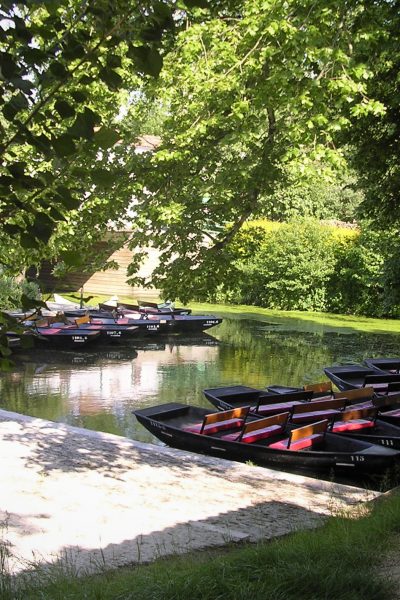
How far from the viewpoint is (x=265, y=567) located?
163 inches

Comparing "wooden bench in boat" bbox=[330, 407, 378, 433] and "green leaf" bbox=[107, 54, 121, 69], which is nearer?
"green leaf" bbox=[107, 54, 121, 69]

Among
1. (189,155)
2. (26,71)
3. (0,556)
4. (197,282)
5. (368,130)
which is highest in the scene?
(368,130)

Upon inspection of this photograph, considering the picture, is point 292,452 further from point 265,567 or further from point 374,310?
point 374,310

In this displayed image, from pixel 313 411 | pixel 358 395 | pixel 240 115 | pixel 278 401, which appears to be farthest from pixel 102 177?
pixel 358 395

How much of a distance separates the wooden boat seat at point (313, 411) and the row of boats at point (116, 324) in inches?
431

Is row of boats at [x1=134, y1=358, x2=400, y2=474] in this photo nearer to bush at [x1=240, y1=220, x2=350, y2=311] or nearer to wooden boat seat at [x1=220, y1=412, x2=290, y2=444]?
wooden boat seat at [x1=220, y1=412, x2=290, y2=444]

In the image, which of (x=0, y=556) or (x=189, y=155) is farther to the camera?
(x=189, y=155)

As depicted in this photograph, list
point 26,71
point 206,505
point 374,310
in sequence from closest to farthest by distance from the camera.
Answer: point 26,71, point 206,505, point 374,310

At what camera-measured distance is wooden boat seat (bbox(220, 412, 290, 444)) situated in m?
9.95

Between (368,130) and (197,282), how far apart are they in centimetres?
401

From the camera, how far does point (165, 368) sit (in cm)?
1934

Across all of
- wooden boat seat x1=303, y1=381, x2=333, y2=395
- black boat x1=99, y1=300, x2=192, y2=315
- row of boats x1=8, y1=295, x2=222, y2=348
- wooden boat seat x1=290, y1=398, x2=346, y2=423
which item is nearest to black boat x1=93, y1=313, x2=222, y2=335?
row of boats x1=8, y1=295, x2=222, y2=348

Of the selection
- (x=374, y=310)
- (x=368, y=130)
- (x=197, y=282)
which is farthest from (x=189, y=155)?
(x=374, y=310)

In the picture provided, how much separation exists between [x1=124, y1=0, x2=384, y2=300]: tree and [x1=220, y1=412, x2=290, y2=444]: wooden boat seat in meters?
2.11
